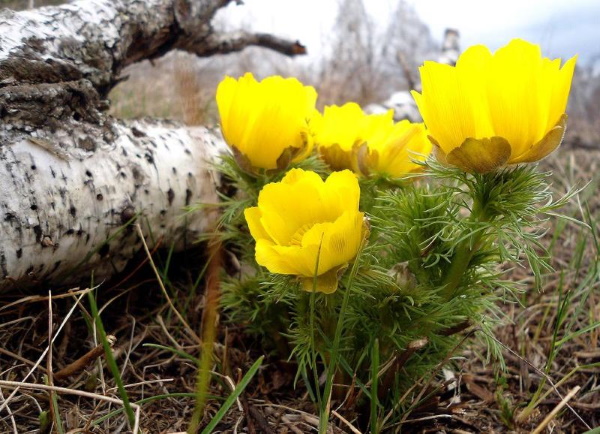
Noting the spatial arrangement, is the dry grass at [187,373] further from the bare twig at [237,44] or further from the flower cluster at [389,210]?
the bare twig at [237,44]

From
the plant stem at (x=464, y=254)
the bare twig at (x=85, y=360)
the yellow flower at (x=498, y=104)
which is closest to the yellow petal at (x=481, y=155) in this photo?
the yellow flower at (x=498, y=104)

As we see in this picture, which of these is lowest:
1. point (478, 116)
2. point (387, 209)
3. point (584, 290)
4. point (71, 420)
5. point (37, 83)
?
point (584, 290)

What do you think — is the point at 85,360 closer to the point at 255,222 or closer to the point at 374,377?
the point at 255,222

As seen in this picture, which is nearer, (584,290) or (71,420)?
(71,420)

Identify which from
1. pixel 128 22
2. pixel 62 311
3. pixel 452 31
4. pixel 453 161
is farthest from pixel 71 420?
pixel 452 31

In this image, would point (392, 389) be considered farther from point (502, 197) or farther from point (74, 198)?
point (74, 198)

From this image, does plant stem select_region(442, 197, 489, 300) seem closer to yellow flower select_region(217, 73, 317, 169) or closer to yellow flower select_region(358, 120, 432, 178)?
yellow flower select_region(358, 120, 432, 178)
